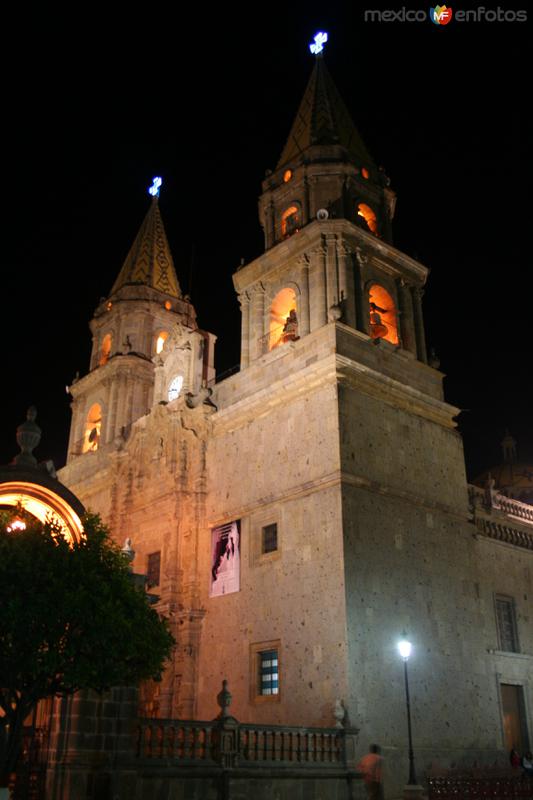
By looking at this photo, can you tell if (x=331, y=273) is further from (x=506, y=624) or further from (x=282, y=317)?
(x=506, y=624)

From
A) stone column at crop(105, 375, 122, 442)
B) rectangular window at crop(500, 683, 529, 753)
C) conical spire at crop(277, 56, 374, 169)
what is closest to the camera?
rectangular window at crop(500, 683, 529, 753)

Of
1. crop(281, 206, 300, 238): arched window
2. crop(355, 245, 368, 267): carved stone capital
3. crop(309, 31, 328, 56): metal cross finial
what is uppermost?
crop(309, 31, 328, 56): metal cross finial

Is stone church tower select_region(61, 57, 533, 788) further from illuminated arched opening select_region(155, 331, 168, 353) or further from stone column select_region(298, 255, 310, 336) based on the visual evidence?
illuminated arched opening select_region(155, 331, 168, 353)

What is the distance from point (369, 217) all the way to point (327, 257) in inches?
176

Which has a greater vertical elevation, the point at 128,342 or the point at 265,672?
the point at 128,342

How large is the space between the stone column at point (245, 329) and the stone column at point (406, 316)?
618cm

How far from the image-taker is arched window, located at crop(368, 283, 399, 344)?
30641 mm

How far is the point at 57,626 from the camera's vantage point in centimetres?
1442

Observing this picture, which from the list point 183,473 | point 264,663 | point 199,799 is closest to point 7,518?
point 199,799

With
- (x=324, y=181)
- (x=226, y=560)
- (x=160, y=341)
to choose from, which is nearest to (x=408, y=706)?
(x=226, y=560)

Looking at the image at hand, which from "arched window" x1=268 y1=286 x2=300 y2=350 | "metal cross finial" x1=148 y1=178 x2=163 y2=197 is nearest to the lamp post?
"arched window" x1=268 y1=286 x2=300 y2=350

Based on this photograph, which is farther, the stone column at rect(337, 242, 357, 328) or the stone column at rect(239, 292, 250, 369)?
the stone column at rect(239, 292, 250, 369)

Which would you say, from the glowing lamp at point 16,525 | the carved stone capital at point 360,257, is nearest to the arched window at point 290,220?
the carved stone capital at point 360,257

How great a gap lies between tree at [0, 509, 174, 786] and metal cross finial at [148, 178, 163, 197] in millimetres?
35251
